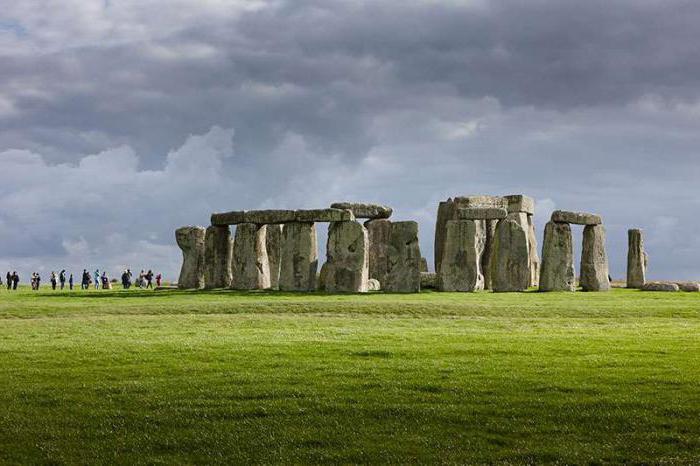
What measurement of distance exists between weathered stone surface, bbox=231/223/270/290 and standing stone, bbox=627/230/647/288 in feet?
66.3

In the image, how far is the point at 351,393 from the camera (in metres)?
16.1

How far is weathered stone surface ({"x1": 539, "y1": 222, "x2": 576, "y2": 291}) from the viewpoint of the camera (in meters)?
43.4

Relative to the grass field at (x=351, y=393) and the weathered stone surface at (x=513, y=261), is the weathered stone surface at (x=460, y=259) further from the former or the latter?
the grass field at (x=351, y=393)

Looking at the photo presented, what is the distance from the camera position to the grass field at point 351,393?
1349cm

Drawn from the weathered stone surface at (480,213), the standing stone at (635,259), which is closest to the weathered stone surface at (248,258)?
the weathered stone surface at (480,213)

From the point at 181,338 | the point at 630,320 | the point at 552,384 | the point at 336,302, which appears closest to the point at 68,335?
the point at 181,338

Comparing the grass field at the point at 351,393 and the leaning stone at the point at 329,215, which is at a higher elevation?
the leaning stone at the point at 329,215

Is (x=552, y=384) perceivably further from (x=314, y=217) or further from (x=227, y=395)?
(x=314, y=217)

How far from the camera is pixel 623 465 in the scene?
12.8 m

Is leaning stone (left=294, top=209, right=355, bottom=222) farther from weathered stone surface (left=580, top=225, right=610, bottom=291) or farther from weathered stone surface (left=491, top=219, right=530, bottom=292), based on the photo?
weathered stone surface (left=580, top=225, right=610, bottom=291)

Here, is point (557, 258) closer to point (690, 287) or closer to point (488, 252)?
point (488, 252)

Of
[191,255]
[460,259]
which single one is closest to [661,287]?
[460,259]

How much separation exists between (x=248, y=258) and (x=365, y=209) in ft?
22.1

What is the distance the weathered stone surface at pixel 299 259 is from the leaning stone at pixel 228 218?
10.6 ft
